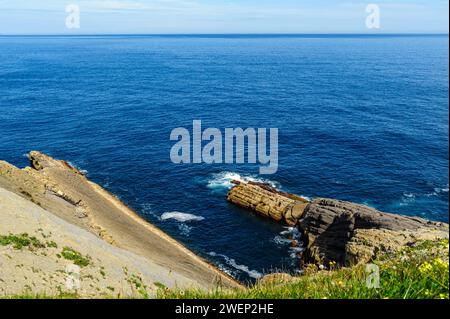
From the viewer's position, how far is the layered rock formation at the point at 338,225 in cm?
3900

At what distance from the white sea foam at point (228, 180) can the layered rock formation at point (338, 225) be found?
2.57m

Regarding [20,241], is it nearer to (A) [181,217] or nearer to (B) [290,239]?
(A) [181,217]

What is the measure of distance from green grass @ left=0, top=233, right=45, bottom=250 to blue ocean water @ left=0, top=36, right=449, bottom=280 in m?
24.5

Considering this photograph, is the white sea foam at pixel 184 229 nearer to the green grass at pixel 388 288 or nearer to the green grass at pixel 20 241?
the green grass at pixel 20 241

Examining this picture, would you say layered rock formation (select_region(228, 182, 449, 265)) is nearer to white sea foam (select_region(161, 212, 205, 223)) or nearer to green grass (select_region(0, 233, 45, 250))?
white sea foam (select_region(161, 212, 205, 223))

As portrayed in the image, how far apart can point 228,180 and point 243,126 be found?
2697cm

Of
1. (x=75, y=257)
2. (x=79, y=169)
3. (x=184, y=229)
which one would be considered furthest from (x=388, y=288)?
(x=79, y=169)

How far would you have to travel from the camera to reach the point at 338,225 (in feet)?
163

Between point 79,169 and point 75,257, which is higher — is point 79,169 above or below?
above

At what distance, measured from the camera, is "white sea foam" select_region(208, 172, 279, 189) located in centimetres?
6738

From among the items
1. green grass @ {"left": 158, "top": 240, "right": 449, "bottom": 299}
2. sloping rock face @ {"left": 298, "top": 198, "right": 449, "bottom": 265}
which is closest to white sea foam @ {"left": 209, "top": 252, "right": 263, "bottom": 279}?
sloping rock face @ {"left": 298, "top": 198, "right": 449, "bottom": 265}

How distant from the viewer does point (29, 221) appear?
111 ft

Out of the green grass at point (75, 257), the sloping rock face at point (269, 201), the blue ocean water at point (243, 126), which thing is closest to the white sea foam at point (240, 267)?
the blue ocean water at point (243, 126)
